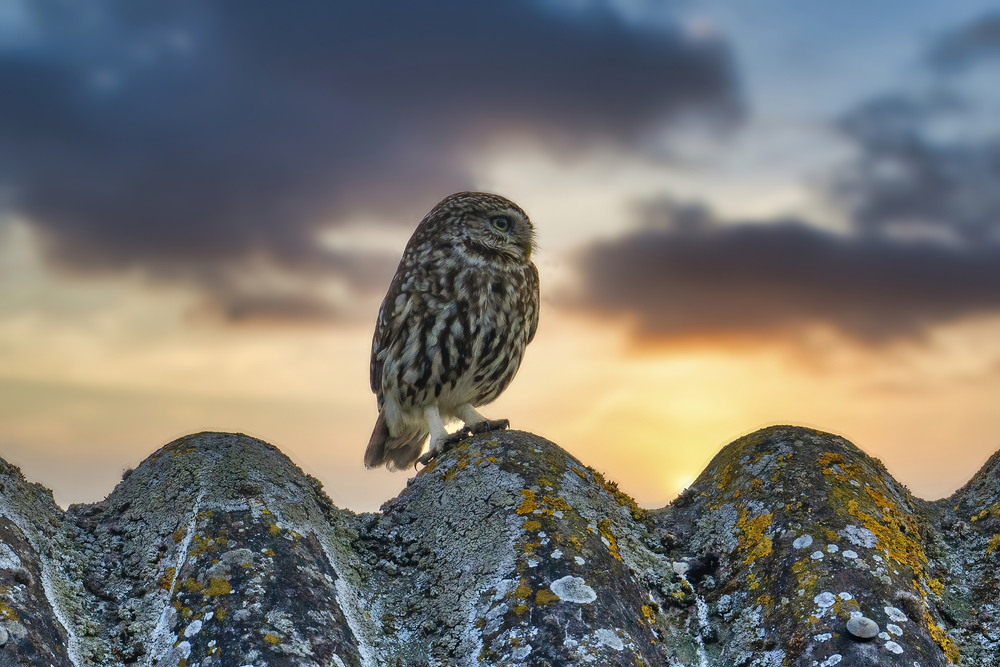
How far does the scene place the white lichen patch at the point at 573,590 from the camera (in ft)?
13.3

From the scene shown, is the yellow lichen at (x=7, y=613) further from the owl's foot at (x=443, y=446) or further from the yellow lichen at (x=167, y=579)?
the owl's foot at (x=443, y=446)

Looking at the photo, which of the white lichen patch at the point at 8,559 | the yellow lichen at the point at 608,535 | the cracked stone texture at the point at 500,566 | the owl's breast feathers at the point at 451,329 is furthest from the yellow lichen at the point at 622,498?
the white lichen patch at the point at 8,559

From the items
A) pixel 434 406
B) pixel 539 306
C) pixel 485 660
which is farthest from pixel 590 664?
pixel 539 306

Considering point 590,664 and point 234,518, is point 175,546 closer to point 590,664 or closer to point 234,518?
point 234,518

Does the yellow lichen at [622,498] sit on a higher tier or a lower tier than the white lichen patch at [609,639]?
higher

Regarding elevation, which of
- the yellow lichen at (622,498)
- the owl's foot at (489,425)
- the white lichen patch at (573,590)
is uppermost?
the owl's foot at (489,425)

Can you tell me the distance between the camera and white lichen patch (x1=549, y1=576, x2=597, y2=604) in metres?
4.07

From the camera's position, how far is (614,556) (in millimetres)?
4574

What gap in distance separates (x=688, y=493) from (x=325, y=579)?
95.0 inches

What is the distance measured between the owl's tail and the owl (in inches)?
6.9

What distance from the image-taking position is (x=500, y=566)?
14.1 feet

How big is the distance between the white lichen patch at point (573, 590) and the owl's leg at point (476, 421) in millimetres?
1850

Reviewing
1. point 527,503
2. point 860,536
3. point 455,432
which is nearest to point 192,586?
point 527,503

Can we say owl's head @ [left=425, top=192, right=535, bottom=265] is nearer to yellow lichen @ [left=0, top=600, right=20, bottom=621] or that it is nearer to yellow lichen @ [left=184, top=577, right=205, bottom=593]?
yellow lichen @ [left=184, top=577, right=205, bottom=593]
